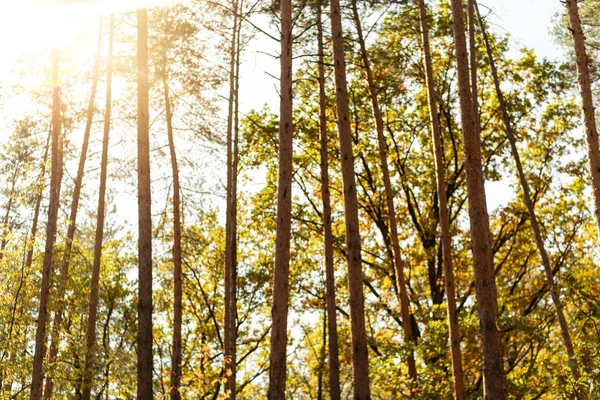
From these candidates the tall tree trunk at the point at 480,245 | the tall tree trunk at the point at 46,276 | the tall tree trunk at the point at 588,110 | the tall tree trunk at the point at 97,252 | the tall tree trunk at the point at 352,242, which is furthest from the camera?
the tall tree trunk at the point at 97,252

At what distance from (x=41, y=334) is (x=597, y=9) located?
52.8 feet

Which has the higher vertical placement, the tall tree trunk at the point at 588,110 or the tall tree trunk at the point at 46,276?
the tall tree trunk at the point at 588,110

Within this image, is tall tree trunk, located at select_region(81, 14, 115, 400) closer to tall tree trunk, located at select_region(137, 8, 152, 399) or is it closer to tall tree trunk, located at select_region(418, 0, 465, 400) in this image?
tall tree trunk, located at select_region(137, 8, 152, 399)

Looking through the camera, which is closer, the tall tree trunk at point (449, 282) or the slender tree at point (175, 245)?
the tall tree trunk at point (449, 282)

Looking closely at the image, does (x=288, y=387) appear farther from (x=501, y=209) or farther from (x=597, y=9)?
(x=597, y=9)

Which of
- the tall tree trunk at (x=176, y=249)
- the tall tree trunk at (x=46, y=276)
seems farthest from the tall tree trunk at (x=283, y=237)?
the tall tree trunk at (x=176, y=249)

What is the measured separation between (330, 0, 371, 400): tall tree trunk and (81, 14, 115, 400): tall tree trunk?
233 inches

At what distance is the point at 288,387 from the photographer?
25.0m

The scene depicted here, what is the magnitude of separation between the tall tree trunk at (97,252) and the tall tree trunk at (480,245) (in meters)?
7.93

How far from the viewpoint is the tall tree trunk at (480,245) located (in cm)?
931

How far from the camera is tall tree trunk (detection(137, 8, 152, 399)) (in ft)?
36.7

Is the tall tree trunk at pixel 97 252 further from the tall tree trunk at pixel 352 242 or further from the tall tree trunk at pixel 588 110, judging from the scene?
the tall tree trunk at pixel 588 110

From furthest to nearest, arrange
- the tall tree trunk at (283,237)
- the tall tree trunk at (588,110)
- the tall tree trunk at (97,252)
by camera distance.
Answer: the tall tree trunk at (97,252), the tall tree trunk at (588,110), the tall tree trunk at (283,237)

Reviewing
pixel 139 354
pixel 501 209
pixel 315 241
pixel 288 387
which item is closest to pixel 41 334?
pixel 139 354
